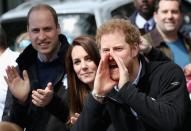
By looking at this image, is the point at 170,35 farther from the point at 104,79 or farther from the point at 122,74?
the point at 122,74

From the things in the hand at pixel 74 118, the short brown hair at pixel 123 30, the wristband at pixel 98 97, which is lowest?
the hand at pixel 74 118

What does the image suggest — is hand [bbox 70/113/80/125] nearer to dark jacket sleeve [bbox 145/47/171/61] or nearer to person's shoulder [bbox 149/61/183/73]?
dark jacket sleeve [bbox 145/47/171/61]

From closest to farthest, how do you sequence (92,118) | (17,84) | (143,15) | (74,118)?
(92,118), (74,118), (17,84), (143,15)

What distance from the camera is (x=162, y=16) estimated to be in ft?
22.3

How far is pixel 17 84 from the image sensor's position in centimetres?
520

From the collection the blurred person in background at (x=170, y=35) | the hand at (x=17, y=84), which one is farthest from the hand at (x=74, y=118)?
the blurred person in background at (x=170, y=35)

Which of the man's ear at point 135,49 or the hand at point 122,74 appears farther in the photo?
the man's ear at point 135,49

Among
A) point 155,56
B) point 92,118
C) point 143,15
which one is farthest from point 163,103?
point 143,15

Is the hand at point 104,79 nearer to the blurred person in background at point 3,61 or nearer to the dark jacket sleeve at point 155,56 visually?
the dark jacket sleeve at point 155,56

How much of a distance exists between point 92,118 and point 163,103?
1.59 ft

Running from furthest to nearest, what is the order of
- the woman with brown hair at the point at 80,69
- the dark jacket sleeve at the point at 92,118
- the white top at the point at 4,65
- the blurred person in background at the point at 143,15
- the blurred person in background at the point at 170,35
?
the blurred person in background at the point at 143,15 → the blurred person in background at the point at 170,35 → the white top at the point at 4,65 → the woman with brown hair at the point at 80,69 → the dark jacket sleeve at the point at 92,118

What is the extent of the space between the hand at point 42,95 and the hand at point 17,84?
0.22m

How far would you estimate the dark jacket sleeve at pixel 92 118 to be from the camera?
13.9 ft

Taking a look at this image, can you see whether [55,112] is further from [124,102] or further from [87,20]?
[87,20]
